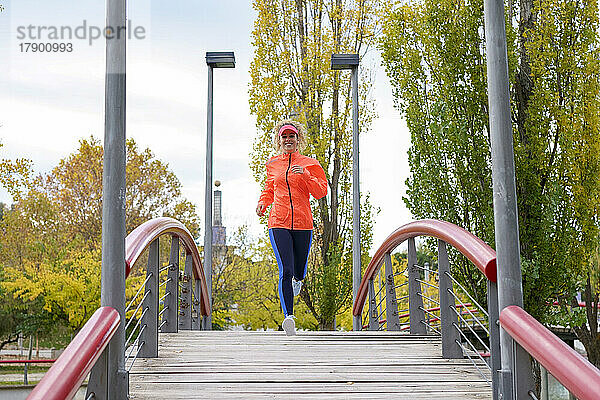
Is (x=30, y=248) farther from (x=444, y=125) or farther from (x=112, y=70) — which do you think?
(x=112, y=70)

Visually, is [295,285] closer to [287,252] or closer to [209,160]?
[287,252]

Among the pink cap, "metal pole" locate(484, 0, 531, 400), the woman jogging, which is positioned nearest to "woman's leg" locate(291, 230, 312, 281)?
the woman jogging

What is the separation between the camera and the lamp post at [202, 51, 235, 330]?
10.5 m

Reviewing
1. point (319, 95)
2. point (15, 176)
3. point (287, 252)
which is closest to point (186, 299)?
point (287, 252)

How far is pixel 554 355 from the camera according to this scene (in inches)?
103

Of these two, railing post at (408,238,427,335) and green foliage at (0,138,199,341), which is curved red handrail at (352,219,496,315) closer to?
railing post at (408,238,427,335)

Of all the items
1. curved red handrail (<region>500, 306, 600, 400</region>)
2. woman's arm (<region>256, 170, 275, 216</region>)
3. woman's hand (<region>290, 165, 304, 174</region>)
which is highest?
woman's hand (<region>290, 165, 304, 174</region>)

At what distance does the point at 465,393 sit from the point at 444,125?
8.33m

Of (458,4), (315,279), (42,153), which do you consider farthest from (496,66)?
(42,153)

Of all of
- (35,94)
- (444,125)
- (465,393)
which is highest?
(35,94)

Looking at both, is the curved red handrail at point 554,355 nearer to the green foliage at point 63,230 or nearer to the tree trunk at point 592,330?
the tree trunk at point 592,330

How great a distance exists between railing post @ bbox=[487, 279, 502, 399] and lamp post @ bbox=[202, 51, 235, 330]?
684 centimetres

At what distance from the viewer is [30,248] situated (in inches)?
890

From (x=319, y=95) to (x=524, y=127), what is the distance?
5706 millimetres
